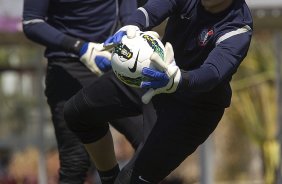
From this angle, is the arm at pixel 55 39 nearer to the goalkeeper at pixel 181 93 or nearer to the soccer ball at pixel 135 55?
the goalkeeper at pixel 181 93

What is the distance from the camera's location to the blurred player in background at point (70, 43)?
4.61 metres

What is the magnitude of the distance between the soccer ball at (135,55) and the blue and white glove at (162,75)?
3cm

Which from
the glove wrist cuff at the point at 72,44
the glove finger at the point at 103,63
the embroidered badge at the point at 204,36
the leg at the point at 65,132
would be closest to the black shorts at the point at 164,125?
the glove finger at the point at 103,63

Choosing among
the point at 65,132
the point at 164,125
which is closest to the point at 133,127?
the point at 65,132

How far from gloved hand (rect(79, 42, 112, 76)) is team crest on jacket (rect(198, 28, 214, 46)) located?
0.57 meters

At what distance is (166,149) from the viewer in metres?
3.95

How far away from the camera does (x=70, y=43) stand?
4.54 meters

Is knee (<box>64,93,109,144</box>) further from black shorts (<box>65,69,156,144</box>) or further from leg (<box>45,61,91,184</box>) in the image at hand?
leg (<box>45,61,91,184</box>)

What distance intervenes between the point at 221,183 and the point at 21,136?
486cm

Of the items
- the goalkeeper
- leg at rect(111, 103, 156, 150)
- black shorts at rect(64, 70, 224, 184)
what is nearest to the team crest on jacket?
the goalkeeper

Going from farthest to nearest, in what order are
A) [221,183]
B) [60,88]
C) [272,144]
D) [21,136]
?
[21,136]
[221,183]
[272,144]
[60,88]

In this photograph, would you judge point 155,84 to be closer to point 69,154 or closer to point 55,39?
point 55,39

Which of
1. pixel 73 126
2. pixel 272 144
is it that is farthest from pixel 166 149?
pixel 272 144

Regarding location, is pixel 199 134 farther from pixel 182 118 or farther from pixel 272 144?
pixel 272 144
